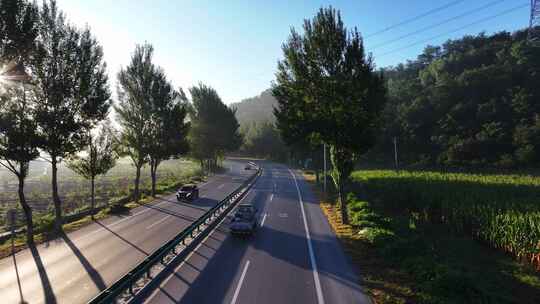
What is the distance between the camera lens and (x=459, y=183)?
124 ft

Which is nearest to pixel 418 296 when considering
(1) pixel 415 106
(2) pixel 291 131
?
(2) pixel 291 131

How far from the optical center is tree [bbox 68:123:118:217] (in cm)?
2761

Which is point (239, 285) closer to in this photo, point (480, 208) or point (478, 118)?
point (480, 208)

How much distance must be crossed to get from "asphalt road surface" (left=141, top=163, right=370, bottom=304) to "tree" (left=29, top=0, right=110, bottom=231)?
1248 centimetres

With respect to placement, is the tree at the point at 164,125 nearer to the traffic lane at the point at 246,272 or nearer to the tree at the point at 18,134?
the tree at the point at 18,134

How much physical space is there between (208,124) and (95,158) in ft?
118

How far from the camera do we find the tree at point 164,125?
3888 cm

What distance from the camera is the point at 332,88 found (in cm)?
2284

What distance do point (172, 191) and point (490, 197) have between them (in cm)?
3437

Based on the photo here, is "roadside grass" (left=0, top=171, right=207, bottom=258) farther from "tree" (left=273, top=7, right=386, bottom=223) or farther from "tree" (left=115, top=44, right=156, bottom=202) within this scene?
"tree" (left=273, top=7, right=386, bottom=223)

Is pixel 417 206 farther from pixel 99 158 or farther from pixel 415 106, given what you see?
pixel 415 106

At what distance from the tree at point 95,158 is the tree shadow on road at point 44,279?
9741 mm

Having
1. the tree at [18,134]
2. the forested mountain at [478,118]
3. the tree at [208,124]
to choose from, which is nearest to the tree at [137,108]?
the tree at [18,134]

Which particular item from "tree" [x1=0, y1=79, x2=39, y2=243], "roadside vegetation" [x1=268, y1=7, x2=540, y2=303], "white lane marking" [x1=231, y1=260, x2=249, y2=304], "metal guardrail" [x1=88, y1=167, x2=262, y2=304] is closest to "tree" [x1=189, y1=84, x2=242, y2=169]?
"roadside vegetation" [x1=268, y1=7, x2=540, y2=303]
